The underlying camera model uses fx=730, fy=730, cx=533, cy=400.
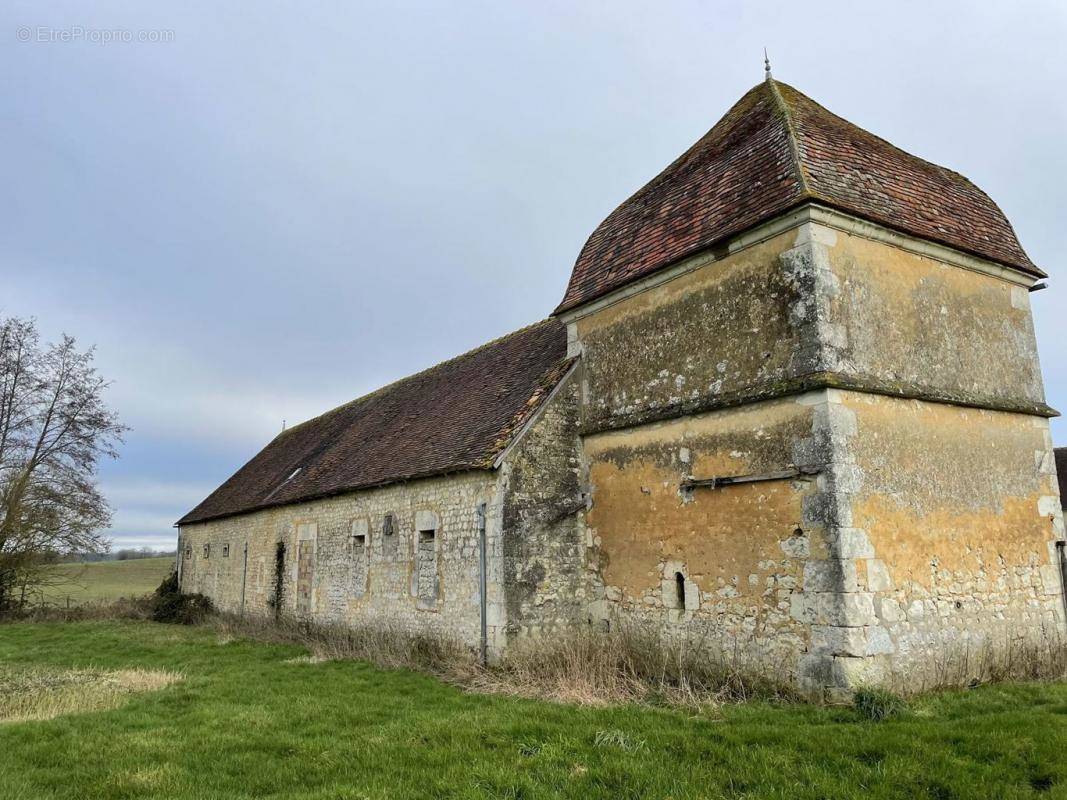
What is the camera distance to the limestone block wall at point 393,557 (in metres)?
11.3

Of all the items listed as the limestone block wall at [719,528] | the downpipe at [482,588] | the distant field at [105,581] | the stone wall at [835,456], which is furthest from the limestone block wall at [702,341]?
the distant field at [105,581]

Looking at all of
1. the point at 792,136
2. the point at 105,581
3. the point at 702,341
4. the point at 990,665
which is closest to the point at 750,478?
the point at 702,341

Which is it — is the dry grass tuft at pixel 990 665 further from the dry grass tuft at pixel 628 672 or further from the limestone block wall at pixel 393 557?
the limestone block wall at pixel 393 557

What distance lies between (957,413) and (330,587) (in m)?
12.1

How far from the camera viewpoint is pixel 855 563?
7.79m

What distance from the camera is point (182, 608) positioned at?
74.0ft

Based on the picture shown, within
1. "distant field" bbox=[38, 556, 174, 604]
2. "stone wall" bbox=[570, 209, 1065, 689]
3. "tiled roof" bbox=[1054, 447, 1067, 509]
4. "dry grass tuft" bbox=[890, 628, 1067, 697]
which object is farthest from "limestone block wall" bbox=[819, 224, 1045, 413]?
"distant field" bbox=[38, 556, 174, 604]

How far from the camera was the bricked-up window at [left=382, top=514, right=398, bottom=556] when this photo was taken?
43.9 ft

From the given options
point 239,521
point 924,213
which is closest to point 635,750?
point 924,213

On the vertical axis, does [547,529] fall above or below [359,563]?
above

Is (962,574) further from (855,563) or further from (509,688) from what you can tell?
(509,688)

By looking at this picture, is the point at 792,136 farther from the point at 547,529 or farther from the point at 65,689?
the point at 65,689

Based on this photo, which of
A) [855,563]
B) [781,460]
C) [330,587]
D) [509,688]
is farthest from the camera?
[330,587]

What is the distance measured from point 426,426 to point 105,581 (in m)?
39.7
